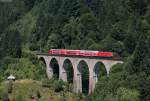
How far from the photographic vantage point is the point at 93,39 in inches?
3287

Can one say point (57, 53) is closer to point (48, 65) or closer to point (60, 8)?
point (48, 65)

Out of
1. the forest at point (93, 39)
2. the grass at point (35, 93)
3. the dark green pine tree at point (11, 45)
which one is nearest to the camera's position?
the forest at point (93, 39)

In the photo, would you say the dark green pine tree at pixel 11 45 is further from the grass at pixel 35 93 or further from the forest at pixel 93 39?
the grass at pixel 35 93

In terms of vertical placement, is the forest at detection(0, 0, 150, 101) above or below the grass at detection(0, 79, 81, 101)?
above

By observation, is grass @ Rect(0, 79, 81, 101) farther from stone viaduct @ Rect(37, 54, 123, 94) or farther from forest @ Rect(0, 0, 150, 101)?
stone viaduct @ Rect(37, 54, 123, 94)

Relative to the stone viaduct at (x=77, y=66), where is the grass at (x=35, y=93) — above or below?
below

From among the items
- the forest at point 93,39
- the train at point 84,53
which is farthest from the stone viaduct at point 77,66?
the forest at point 93,39

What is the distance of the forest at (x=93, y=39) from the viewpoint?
5381 cm

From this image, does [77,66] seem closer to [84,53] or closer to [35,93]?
[84,53]

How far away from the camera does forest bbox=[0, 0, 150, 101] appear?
2119 inches

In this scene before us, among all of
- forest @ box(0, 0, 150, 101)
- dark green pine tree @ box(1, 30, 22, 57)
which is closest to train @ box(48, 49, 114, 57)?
forest @ box(0, 0, 150, 101)

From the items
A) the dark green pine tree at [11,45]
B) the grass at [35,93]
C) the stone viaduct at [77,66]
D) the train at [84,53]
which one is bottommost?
the grass at [35,93]

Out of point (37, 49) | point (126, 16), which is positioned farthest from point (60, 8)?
point (126, 16)

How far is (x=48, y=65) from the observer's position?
83375mm
